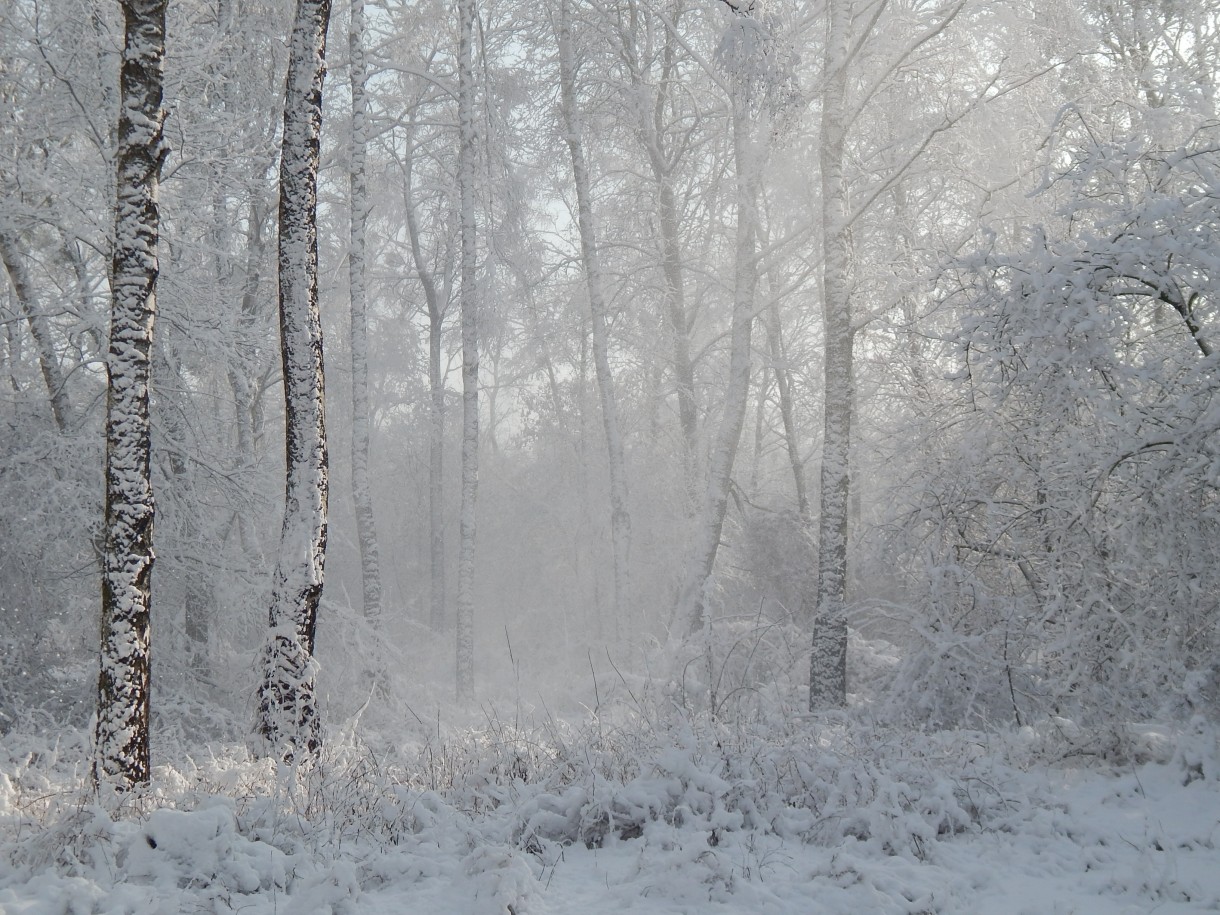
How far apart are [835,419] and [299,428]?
5.82 metres

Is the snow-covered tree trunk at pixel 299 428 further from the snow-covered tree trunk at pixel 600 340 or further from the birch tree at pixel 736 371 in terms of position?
the snow-covered tree trunk at pixel 600 340

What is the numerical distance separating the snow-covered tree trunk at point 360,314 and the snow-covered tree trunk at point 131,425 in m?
6.74

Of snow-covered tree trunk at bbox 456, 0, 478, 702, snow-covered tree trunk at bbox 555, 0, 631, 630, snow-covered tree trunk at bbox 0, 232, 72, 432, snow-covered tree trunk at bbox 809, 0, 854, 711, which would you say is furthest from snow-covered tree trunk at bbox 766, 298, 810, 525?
snow-covered tree trunk at bbox 0, 232, 72, 432

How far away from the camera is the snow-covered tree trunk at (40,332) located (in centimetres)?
998

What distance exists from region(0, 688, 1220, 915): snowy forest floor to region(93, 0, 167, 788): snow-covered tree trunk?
1.59ft

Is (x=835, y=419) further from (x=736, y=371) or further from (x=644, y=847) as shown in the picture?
(x=644, y=847)

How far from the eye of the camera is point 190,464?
1102 centimetres

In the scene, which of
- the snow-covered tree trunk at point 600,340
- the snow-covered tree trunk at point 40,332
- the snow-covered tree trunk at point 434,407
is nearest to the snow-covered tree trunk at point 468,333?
the snow-covered tree trunk at point 600,340

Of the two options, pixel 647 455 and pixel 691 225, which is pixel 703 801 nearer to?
pixel 691 225

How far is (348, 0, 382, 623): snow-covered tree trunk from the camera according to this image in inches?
503

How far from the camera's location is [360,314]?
13320mm

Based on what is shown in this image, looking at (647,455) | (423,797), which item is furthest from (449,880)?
(647,455)

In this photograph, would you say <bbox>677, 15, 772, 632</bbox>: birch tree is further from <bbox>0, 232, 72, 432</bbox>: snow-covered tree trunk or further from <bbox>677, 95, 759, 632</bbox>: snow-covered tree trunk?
<bbox>0, 232, 72, 432</bbox>: snow-covered tree trunk

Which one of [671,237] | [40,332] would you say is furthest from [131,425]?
[671,237]
